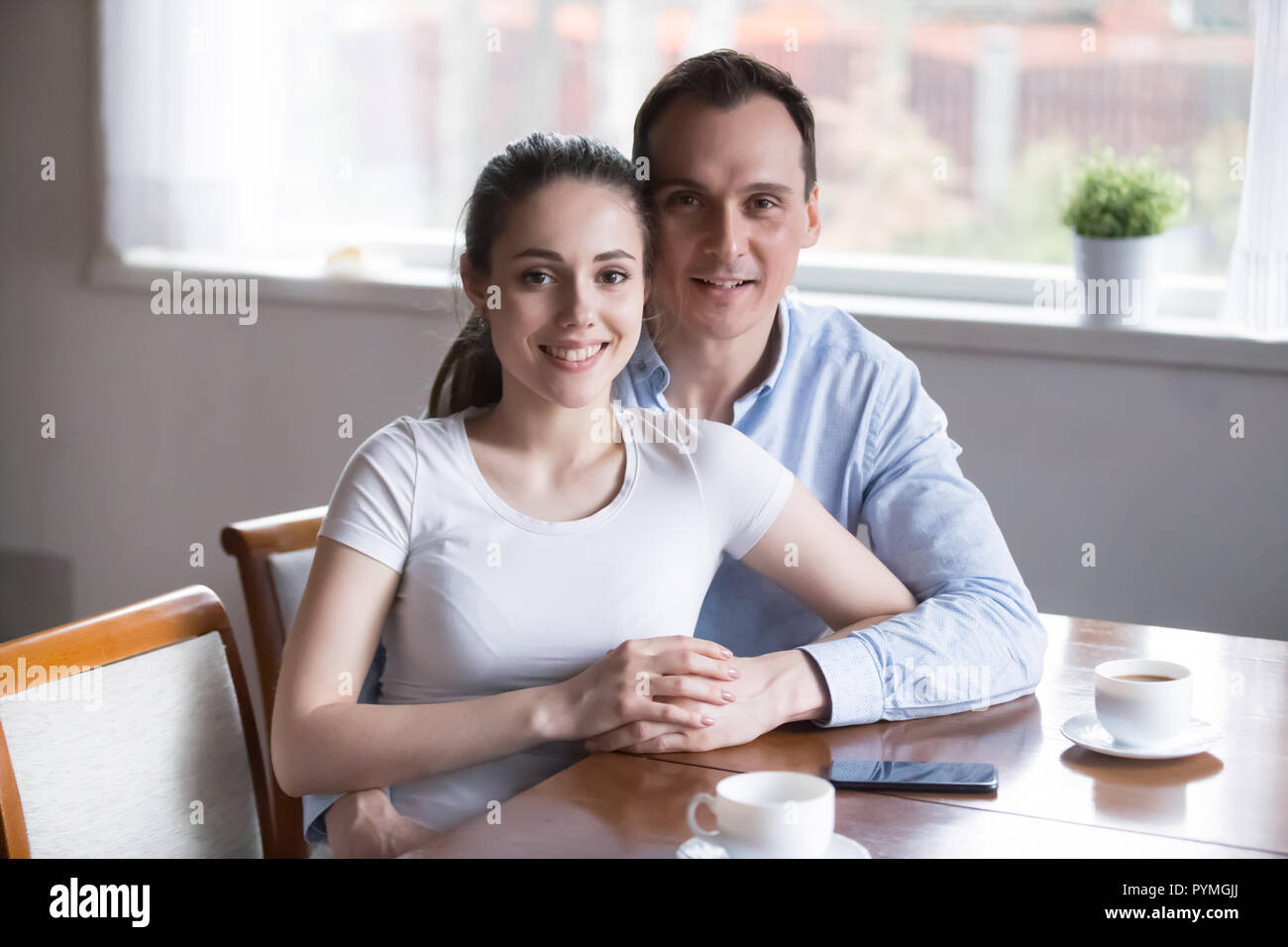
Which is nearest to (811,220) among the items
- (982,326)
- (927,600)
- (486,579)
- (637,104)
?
(927,600)

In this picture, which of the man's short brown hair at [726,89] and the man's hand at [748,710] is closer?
the man's hand at [748,710]

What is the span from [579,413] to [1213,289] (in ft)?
5.42

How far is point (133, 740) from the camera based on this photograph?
138 centimetres

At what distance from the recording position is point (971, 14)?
2756 millimetres

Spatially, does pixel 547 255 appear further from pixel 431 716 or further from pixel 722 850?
pixel 722 850

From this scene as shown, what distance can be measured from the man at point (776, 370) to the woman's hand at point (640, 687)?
9.0 inches

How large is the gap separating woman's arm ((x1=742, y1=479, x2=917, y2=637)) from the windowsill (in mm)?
875

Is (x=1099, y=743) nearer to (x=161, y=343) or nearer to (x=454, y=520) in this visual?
(x=454, y=520)

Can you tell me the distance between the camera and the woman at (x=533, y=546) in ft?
4.25

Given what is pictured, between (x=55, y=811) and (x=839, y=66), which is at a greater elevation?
(x=839, y=66)

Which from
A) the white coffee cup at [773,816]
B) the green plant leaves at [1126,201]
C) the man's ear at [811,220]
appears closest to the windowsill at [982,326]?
the green plant leaves at [1126,201]

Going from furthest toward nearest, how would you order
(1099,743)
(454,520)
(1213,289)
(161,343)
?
(161,343)
(1213,289)
(454,520)
(1099,743)

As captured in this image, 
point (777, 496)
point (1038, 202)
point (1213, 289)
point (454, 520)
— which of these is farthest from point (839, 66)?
point (454, 520)

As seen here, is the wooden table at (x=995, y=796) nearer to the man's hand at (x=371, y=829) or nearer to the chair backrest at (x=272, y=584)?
the man's hand at (x=371, y=829)
